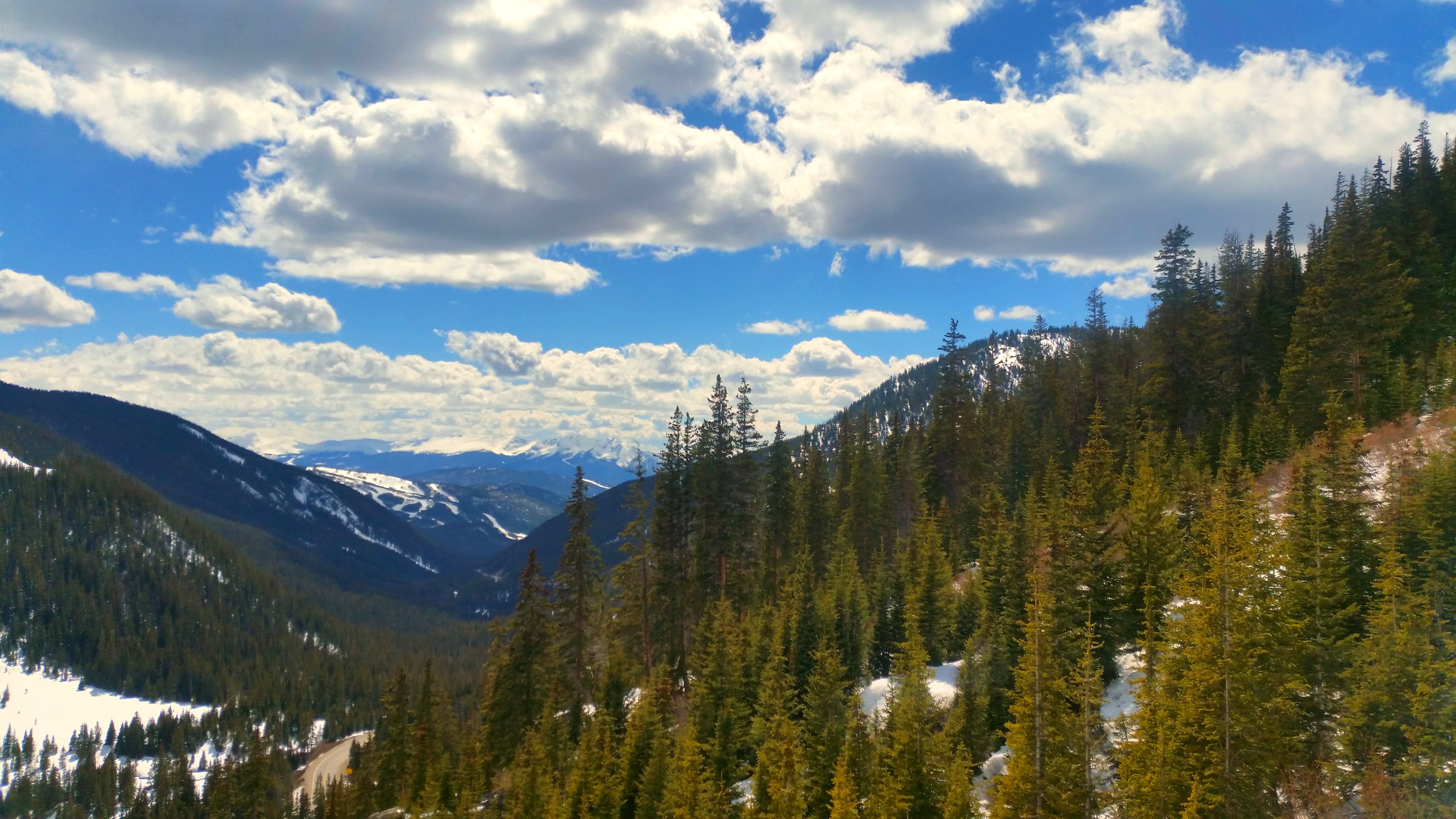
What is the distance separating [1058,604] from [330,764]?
178 metres

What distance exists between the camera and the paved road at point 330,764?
137 meters

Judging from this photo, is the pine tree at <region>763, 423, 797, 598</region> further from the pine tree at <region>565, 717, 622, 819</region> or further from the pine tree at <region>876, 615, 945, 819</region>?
the pine tree at <region>876, 615, 945, 819</region>

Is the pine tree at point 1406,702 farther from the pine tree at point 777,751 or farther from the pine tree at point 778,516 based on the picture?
the pine tree at point 778,516

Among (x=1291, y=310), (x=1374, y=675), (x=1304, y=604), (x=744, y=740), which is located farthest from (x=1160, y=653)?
(x=1291, y=310)

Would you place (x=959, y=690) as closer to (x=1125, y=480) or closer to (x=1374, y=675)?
(x=1374, y=675)

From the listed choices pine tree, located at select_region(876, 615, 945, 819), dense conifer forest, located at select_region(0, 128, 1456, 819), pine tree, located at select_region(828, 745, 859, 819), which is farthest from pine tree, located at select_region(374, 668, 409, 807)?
pine tree, located at select_region(876, 615, 945, 819)

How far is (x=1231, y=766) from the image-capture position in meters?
18.6

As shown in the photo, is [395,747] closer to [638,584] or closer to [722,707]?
[638,584]

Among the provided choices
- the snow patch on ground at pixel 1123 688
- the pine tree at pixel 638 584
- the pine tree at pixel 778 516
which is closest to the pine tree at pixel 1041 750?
the snow patch on ground at pixel 1123 688

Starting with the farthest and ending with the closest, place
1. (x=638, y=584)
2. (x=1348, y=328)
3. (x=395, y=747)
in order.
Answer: (x=395, y=747)
(x=638, y=584)
(x=1348, y=328)

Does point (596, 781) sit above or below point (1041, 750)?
below

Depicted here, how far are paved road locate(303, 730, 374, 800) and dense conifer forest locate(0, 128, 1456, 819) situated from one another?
2527 inches

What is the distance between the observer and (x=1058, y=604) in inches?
1117

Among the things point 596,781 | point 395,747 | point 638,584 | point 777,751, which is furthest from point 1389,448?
point 395,747
